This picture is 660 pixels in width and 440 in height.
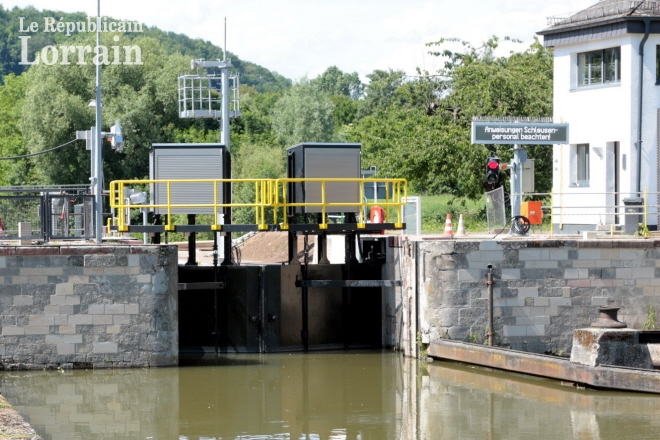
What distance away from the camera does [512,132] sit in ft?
73.0

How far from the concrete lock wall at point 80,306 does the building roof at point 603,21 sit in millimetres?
11920

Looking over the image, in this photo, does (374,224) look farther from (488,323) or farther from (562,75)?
(562,75)

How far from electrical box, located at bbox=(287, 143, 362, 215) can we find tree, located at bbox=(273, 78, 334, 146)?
46.2m

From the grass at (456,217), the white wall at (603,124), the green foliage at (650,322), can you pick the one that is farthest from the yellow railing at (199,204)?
the grass at (456,217)

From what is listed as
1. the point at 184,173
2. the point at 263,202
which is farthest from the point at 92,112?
the point at 263,202

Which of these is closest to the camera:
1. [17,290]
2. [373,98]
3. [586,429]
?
[586,429]

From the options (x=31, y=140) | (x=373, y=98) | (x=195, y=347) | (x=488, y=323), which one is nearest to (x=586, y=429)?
(x=488, y=323)

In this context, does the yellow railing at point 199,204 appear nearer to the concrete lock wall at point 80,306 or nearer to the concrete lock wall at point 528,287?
the concrete lock wall at point 80,306

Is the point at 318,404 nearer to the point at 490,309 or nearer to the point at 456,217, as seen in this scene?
the point at 490,309

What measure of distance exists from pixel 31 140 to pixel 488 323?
37.1 meters

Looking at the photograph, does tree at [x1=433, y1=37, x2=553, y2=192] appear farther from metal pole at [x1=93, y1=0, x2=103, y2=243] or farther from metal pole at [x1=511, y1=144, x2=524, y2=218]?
metal pole at [x1=93, y1=0, x2=103, y2=243]

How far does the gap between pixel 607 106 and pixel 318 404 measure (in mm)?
11607

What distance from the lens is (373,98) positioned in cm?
8538

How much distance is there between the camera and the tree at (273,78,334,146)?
68.5 metres
